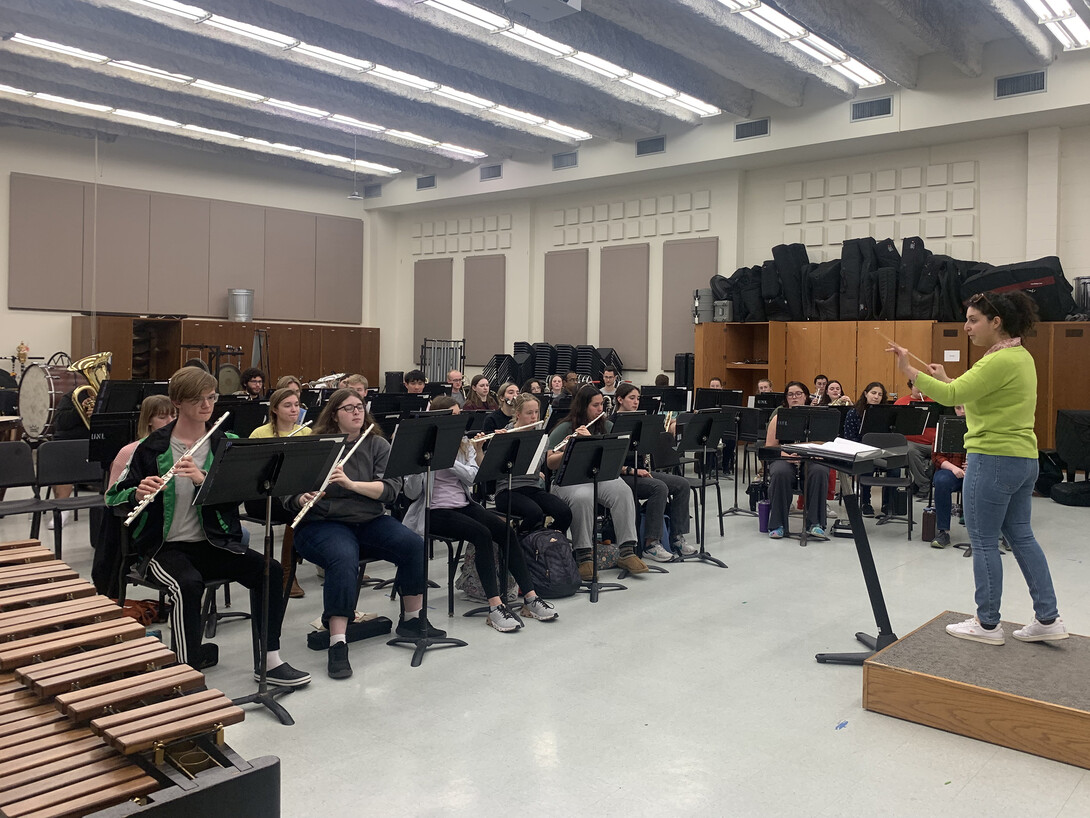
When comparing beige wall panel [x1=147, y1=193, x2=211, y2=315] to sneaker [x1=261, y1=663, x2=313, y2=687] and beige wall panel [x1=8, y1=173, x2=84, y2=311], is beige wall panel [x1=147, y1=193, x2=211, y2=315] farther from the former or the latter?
sneaker [x1=261, y1=663, x2=313, y2=687]

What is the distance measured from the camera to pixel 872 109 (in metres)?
10.8

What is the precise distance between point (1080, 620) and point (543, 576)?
3.03m

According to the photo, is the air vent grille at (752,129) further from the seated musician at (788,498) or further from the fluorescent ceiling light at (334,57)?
the seated musician at (788,498)

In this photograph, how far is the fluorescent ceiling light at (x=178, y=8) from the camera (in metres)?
8.47

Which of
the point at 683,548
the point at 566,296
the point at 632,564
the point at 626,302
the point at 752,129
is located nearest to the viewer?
the point at 632,564

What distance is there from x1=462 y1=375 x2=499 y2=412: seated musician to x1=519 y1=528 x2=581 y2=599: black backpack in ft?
8.11

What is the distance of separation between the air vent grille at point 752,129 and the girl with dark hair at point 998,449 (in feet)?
27.7

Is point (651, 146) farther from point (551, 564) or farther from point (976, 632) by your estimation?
→ point (976, 632)

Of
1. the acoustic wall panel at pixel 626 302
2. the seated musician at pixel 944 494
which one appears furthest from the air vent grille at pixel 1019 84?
the acoustic wall panel at pixel 626 302

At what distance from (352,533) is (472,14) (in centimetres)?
608

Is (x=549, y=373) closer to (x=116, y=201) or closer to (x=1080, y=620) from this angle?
(x=116, y=201)

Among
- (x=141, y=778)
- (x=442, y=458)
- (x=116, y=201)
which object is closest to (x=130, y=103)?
(x=116, y=201)

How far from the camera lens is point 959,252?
36.6 feet

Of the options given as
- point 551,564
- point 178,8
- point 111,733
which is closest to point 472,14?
point 178,8
